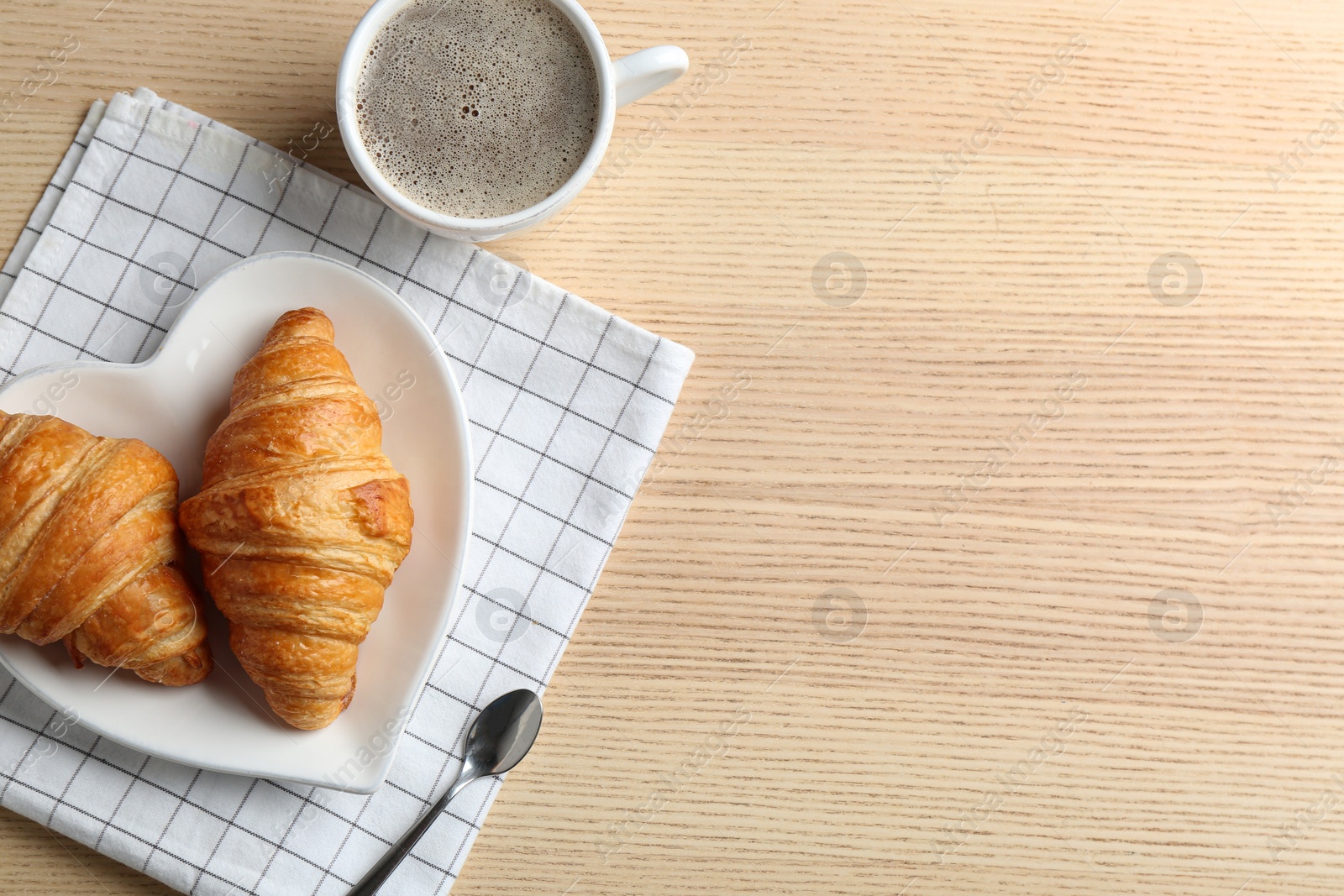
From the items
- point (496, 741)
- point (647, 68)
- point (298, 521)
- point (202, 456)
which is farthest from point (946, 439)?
point (202, 456)

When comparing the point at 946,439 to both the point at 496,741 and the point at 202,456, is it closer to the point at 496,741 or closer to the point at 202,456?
the point at 496,741

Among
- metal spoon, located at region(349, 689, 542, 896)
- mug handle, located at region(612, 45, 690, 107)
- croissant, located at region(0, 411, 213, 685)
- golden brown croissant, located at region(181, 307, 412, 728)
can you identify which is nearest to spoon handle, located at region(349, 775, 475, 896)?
metal spoon, located at region(349, 689, 542, 896)

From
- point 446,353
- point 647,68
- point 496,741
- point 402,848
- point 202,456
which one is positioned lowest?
point 402,848

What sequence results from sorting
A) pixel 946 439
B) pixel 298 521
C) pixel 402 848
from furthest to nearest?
1. pixel 946 439
2. pixel 402 848
3. pixel 298 521

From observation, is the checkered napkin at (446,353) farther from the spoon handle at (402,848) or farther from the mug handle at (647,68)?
the mug handle at (647,68)

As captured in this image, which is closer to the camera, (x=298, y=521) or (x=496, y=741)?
(x=298, y=521)

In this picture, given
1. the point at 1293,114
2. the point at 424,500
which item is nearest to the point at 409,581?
the point at 424,500

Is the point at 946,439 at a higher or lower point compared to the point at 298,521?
higher

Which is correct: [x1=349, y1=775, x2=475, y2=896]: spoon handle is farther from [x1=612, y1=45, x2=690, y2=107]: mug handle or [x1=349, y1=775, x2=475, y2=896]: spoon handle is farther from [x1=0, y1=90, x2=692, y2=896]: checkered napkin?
[x1=612, y1=45, x2=690, y2=107]: mug handle

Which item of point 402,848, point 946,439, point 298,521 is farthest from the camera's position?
point 946,439
